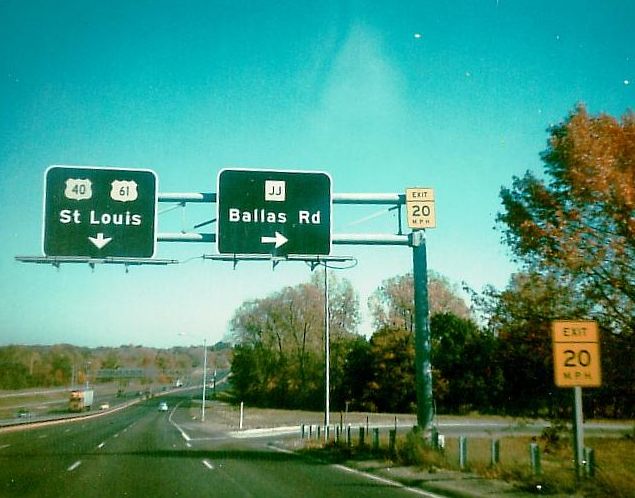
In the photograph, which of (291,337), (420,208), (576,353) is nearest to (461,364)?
(291,337)

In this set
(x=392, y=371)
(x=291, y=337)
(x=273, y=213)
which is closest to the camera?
(x=273, y=213)

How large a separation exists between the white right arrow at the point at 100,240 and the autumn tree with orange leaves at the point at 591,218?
11.5 m

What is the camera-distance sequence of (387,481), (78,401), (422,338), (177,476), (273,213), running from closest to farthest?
(387,481)
(177,476)
(273,213)
(422,338)
(78,401)

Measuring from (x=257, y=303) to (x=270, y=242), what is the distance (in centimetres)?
6722

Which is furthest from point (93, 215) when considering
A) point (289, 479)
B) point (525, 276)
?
point (525, 276)

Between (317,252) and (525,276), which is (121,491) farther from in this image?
(525,276)

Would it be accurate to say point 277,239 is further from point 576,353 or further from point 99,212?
point 576,353

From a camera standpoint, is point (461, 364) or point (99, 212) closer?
point (99, 212)

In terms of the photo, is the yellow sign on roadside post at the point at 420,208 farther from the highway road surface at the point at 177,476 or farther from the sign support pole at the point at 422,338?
the highway road surface at the point at 177,476

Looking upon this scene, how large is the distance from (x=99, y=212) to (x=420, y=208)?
8.59 metres

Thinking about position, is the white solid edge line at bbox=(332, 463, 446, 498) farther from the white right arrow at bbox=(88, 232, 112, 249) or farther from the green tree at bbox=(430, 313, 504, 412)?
the green tree at bbox=(430, 313, 504, 412)

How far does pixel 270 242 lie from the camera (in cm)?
1727

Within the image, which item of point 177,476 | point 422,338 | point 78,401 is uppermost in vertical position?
point 422,338

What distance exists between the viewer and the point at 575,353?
11.7 metres
